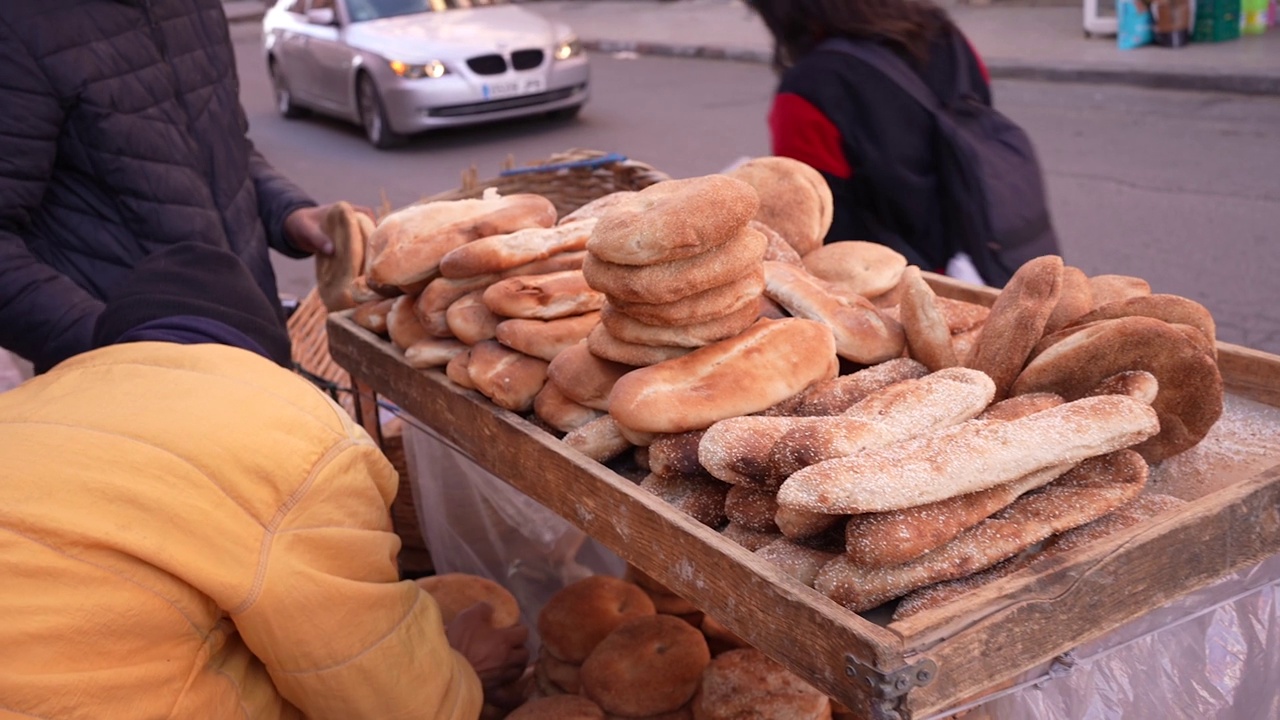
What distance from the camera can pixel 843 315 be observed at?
1.86m

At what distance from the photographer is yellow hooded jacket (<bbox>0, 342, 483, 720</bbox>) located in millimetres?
1294

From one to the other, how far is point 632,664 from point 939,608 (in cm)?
109

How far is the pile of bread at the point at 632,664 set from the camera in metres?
2.02

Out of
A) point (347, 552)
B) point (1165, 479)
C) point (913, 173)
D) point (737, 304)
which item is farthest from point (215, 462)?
point (913, 173)

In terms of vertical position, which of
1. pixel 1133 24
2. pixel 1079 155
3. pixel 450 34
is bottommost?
pixel 1079 155

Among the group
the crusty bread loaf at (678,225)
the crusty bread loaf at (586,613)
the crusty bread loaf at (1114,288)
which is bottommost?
the crusty bread loaf at (586,613)

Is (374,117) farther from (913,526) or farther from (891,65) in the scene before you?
(913,526)

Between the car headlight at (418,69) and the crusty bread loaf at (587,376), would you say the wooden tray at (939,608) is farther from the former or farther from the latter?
the car headlight at (418,69)

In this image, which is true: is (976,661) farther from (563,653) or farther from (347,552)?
(563,653)

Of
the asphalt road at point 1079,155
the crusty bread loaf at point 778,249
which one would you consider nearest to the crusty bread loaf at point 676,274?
the crusty bread loaf at point 778,249

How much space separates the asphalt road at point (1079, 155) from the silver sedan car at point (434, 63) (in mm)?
316

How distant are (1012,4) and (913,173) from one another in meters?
12.8

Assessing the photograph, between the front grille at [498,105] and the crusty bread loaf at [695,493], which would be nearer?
the crusty bread loaf at [695,493]

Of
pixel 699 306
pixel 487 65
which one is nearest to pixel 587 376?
pixel 699 306
